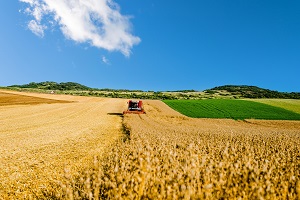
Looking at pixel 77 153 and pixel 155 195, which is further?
pixel 77 153

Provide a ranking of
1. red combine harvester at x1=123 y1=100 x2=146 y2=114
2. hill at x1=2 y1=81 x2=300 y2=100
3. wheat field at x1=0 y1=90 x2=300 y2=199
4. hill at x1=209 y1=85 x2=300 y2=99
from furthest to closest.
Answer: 1. hill at x1=2 y1=81 x2=300 y2=100
2. hill at x1=209 y1=85 x2=300 y2=99
3. red combine harvester at x1=123 y1=100 x2=146 y2=114
4. wheat field at x1=0 y1=90 x2=300 y2=199

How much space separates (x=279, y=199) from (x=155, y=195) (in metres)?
1.77

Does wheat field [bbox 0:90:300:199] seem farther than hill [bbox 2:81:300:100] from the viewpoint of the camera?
No

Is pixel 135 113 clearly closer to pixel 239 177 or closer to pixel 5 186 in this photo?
pixel 5 186

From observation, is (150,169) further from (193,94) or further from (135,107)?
(193,94)

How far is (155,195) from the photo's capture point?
393 centimetres

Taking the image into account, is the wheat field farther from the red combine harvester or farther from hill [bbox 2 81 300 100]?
hill [bbox 2 81 300 100]

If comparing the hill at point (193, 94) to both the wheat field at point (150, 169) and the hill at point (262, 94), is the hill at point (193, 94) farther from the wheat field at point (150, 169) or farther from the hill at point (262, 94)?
the wheat field at point (150, 169)

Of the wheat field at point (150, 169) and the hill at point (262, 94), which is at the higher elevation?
the hill at point (262, 94)

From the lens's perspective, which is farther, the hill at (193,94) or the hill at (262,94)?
the hill at (193,94)

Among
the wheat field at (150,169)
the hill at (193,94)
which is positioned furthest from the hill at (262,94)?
the wheat field at (150,169)

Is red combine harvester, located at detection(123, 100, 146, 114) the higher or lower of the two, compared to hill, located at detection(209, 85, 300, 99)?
lower

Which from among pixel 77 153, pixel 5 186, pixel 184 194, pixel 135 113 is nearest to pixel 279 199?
pixel 184 194

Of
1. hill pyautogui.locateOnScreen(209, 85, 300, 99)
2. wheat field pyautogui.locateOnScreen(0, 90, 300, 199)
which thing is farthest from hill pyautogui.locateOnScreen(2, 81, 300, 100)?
wheat field pyautogui.locateOnScreen(0, 90, 300, 199)
